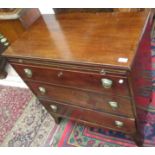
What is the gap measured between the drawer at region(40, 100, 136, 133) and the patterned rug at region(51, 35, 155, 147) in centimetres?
19

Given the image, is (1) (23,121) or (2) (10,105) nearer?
(1) (23,121)

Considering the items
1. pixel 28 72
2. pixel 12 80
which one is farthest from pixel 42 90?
pixel 12 80

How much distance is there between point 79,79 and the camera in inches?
39.0

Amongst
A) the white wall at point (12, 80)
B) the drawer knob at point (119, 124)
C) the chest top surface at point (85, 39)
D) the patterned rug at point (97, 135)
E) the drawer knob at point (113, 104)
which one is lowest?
the patterned rug at point (97, 135)

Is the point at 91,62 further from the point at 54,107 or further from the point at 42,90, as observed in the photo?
the point at 54,107

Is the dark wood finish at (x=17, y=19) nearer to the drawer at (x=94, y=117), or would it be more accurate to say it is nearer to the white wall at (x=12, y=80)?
the drawer at (x=94, y=117)

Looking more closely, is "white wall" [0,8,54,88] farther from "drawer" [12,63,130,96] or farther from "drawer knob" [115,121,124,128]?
"drawer knob" [115,121,124,128]

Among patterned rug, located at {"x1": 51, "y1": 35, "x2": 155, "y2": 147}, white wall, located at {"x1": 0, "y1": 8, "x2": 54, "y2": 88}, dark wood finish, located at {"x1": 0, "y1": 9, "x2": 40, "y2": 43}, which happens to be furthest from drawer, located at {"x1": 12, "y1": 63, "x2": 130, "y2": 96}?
white wall, located at {"x1": 0, "y1": 8, "x2": 54, "y2": 88}

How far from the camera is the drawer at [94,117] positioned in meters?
1.16

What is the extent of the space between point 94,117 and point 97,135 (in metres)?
0.29

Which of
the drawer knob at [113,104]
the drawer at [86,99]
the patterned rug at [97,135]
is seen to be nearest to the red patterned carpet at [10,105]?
the patterned rug at [97,135]

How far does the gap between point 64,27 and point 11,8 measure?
1.47 ft

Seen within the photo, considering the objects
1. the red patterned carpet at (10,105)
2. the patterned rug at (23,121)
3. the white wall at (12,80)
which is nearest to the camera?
the patterned rug at (23,121)
